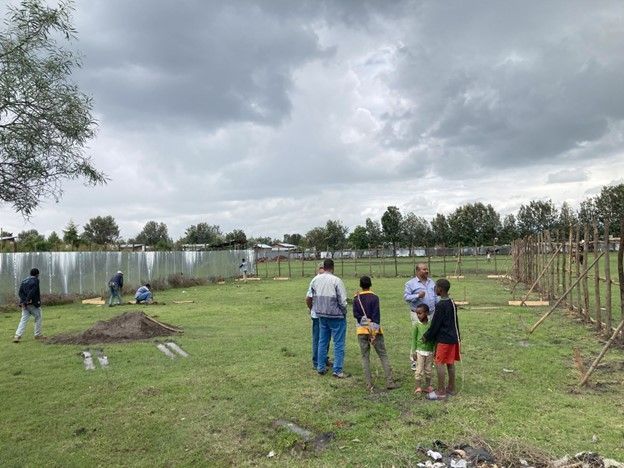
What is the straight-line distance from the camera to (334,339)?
911 centimetres

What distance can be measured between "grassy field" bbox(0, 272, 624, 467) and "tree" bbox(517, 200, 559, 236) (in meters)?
79.5

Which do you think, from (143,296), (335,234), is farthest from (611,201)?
(143,296)

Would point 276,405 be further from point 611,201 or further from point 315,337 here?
point 611,201

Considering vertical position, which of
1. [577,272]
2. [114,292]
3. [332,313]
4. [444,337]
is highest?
[577,272]

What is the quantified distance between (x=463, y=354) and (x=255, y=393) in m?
4.72

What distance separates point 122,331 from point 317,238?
85.8m

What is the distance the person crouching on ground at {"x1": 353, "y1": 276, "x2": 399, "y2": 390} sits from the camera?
27.0 feet

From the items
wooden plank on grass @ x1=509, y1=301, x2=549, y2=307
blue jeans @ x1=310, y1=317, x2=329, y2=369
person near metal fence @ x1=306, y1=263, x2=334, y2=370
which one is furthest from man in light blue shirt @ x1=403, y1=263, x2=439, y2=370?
wooden plank on grass @ x1=509, y1=301, x2=549, y2=307

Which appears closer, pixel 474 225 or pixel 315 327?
pixel 315 327

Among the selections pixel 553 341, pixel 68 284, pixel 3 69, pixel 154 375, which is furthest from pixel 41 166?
pixel 68 284

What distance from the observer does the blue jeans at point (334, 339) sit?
29.4ft

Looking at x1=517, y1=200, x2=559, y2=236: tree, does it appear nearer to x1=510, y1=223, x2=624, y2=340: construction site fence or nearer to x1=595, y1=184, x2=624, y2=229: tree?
x1=595, y1=184, x2=624, y2=229: tree

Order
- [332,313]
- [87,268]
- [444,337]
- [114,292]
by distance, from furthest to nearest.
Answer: [87,268], [114,292], [332,313], [444,337]

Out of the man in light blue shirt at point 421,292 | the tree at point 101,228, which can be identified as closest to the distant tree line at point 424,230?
the tree at point 101,228
